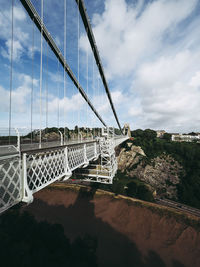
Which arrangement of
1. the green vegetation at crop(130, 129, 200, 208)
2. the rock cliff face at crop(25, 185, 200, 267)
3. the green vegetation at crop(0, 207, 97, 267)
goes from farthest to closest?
the green vegetation at crop(130, 129, 200, 208), the rock cliff face at crop(25, 185, 200, 267), the green vegetation at crop(0, 207, 97, 267)

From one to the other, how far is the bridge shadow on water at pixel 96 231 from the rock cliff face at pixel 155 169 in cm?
1906

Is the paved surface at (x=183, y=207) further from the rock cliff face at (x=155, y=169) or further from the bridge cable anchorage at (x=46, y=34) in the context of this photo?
the bridge cable anchorage at (x=46, y=34)

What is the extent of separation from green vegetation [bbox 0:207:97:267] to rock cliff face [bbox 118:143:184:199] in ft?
87.2

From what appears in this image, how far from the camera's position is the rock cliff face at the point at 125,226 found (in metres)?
16.2

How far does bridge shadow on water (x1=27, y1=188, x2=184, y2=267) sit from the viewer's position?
15.8 meters

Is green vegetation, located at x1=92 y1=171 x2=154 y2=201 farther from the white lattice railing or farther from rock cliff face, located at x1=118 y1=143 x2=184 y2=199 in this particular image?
the white lattice railing

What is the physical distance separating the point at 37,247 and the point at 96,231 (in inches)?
402

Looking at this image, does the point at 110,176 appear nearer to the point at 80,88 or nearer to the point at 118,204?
the point at 118,204

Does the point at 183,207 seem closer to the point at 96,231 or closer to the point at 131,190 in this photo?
the point at 131,190

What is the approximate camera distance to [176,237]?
61.4 ft

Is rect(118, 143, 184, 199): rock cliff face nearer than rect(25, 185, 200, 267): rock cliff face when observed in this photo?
No

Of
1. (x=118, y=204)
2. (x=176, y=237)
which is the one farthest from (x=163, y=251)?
(x=118, y=204)

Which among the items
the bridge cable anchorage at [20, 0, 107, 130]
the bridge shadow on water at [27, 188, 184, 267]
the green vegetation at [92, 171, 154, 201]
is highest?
the bridge cable anchorage at [20, 0, 107, 130]

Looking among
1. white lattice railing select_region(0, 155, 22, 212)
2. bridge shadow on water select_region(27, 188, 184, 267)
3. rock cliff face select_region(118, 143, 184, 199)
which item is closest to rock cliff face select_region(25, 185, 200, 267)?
bridge shadow on water select_region(27, 188, 184, 267)
